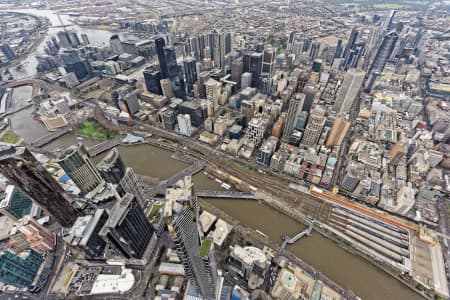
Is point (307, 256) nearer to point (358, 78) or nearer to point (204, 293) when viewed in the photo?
point (204, 293)

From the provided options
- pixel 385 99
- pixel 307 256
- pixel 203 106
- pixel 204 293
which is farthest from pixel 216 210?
pixel 385 99

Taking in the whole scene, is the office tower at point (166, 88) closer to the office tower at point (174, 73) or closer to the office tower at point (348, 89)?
the office tower at point (174, 73)

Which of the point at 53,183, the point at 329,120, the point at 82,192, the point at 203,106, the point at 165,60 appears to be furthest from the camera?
the point at 165,60

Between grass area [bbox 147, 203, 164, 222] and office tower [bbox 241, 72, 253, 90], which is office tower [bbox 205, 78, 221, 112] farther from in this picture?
grass area [bbox 147, 203, 164, 222]

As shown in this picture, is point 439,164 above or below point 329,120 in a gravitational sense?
below

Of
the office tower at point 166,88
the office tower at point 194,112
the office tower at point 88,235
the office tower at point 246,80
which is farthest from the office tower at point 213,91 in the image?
the office tower at point 88,235

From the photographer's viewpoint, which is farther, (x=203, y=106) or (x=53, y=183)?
(x=203, y=106)
